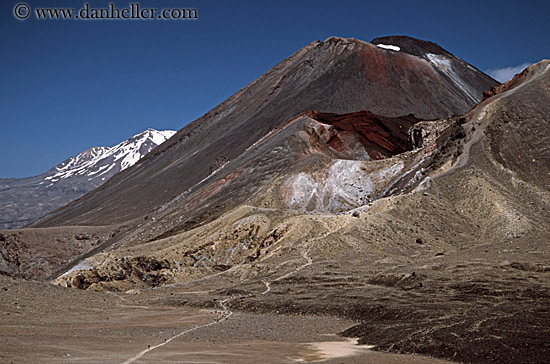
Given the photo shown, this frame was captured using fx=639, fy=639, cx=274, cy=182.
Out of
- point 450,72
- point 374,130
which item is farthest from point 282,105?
point 450,72

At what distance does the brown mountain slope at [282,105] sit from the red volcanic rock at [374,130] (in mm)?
10146

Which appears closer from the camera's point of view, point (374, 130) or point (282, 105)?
point (374, 130)

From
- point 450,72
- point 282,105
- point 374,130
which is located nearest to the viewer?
point 374,130

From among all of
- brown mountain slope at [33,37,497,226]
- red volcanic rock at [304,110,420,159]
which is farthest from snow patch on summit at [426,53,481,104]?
red volcanic rock at [304,110,420,159]

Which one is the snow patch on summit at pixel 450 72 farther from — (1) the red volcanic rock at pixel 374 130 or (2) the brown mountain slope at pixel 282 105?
(1) the red volcanic rock at pixel 374 130

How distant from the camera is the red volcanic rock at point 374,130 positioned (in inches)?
2906

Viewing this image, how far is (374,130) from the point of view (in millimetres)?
77688

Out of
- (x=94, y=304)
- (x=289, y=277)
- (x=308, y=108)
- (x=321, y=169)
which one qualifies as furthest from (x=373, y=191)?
(x=308, y=108)

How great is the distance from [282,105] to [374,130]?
23.9 metres

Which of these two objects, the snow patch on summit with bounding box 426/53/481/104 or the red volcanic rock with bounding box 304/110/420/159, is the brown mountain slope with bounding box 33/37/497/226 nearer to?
the snow patch on summit with bounding box 426/53/481/104

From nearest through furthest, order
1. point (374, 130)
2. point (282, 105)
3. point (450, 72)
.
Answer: point (374, 130) < point (282, 105) < point (450, 72)

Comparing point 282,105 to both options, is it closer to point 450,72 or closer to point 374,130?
point 374,130

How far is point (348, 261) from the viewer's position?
36.0 meters

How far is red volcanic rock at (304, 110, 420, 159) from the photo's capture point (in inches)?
2906
